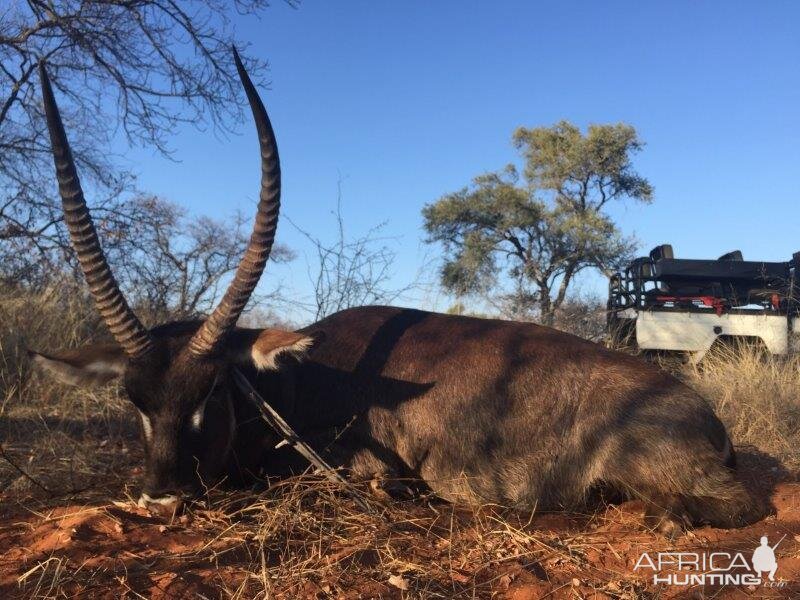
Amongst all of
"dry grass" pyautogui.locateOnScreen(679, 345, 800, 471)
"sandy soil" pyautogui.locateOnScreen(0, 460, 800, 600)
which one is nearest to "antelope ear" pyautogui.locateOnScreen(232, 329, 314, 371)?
"sandy soil" pyautogui.locateOnScreen(0, 460, 800, 600)

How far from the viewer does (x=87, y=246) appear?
3.25 m

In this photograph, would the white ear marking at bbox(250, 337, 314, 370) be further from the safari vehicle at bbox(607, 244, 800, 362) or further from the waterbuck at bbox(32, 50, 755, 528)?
the safari vehicle at bbox(607, 244, 800, 362)

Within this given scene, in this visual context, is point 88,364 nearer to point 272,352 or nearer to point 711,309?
point 272,352

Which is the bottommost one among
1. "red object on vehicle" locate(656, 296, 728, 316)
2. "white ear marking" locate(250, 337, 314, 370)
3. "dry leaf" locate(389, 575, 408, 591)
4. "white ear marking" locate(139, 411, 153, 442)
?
"dry leaf" locate(389, 575, 408, 591)

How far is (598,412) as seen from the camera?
3734 mm

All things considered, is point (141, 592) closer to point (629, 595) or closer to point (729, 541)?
point (629, 595)

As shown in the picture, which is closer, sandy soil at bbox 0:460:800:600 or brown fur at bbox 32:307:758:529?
sandy soil at bbox 0:460:800:600

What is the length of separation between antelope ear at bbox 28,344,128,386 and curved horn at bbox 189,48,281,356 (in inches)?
19.2

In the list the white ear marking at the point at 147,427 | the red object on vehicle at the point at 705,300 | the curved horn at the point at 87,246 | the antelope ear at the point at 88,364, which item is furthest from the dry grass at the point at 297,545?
the red object on vehicle at the point at 705,300

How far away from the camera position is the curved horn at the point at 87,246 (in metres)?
3.10

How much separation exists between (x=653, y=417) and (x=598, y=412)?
0.29 metres

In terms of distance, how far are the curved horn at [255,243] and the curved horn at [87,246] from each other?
30 centimetres

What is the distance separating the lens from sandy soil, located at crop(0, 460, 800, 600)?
94.7 inches

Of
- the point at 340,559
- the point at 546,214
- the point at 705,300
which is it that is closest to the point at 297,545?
the point at 340,559
